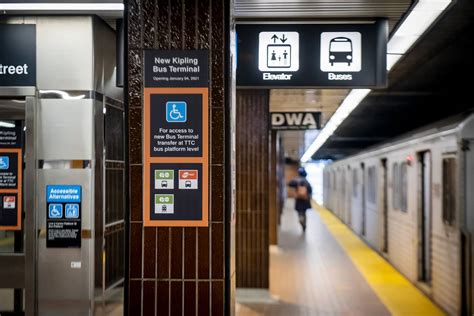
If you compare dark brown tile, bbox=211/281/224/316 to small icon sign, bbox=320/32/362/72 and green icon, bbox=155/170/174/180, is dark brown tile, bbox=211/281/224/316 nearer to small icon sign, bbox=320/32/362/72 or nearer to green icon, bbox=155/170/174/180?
green icon, bbox=155/170/174/180

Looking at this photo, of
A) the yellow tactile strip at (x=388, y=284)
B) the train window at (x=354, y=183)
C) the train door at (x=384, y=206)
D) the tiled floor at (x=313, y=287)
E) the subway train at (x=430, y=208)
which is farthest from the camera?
the train window at (x=354, y=183)

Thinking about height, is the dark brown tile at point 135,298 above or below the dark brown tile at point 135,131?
below

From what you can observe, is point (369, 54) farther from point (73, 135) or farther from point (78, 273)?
point (78, 273)

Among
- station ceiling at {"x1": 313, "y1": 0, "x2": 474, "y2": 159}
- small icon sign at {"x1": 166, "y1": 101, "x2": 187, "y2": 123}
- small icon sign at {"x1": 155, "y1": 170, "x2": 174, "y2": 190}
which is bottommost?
small icon sign at {"x1": 155, "y1": 170, "x2": 174, "y2": 190}

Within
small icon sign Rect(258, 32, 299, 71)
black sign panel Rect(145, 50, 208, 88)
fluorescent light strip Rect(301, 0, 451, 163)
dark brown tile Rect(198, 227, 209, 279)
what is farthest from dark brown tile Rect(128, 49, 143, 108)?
fluorescent light strip Rect(301, 0, 451, 163)

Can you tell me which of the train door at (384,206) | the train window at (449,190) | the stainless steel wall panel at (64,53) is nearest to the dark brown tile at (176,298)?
the stainless steel wall panel at (64,53)

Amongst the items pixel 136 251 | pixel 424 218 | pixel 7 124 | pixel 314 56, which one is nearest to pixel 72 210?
pixel 7 124

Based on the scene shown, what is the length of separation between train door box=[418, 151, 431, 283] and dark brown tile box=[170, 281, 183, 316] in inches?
218

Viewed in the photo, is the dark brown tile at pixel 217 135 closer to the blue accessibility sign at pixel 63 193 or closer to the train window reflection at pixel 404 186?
the blue accessibility sign at pixel 63 193

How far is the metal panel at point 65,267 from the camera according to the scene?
A: 5.18 meters

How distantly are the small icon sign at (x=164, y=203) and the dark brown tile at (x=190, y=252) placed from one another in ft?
0.52

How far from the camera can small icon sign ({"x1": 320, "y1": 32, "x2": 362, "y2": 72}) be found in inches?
214

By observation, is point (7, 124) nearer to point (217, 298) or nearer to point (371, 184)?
point (217, 298)

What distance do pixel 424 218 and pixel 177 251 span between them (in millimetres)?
6034
